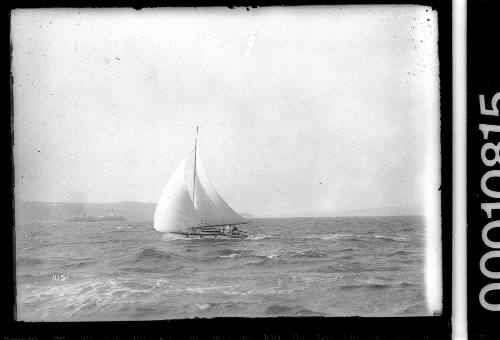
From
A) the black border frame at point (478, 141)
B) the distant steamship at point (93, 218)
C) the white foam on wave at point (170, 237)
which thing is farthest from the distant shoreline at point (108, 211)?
→ the black border frame at point (478, 141)

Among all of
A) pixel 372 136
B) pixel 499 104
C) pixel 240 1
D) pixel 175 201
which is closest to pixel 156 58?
pixel 240 1

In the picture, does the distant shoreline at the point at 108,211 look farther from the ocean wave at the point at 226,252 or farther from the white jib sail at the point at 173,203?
the ocean wave at the point at 226,252

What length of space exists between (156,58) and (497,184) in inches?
64.2

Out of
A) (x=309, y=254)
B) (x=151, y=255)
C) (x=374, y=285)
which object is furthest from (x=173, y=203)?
(x=374, y=285)

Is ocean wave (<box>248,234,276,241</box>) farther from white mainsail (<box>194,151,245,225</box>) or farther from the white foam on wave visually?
the white foam on wave

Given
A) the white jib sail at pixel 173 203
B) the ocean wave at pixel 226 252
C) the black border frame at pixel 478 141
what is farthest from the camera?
the ocean wave at pixel 226 252

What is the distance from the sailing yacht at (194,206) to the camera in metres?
2.28

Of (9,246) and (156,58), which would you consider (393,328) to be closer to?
(156,58)

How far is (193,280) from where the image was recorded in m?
2.23

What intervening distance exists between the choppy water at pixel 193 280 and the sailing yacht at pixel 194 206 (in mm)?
173

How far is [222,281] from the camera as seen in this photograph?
7.38 ft

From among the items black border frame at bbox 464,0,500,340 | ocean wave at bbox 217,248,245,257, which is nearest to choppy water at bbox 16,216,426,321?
ocean wave at bbox 217,248,245,257

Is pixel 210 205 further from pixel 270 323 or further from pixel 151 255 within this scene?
pixel 270 323

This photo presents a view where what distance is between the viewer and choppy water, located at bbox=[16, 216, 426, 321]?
7.23ft
